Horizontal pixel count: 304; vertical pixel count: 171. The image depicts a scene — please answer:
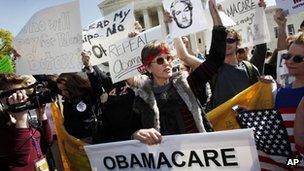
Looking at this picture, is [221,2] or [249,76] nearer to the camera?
[249,76]

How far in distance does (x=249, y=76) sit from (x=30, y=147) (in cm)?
226

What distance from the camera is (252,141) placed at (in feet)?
9.46

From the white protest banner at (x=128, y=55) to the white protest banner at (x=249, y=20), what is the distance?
47.4 inches

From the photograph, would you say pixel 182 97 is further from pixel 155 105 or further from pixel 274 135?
pixel 274 135

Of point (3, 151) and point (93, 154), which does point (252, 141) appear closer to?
point (93, 154)

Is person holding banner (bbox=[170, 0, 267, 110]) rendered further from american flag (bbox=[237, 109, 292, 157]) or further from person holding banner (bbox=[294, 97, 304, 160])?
person holding banner (bbox=[294, 97, 304, 160])

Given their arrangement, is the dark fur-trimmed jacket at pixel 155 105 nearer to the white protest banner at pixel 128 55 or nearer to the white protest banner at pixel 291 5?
the white protest banner at pixel 128 55

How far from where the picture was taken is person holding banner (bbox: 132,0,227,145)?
3363mm

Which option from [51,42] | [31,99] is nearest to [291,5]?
[51,42]

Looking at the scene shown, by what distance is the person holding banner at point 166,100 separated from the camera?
3.36m

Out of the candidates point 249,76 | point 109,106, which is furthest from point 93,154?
point 249,76

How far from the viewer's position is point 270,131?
3.19m

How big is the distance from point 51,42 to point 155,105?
2.08 meters

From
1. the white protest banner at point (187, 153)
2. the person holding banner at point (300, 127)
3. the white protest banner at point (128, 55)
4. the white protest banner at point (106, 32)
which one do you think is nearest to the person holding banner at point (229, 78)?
the white protest banner at point (128, 55)
